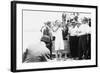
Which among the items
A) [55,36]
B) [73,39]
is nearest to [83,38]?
[73,39]

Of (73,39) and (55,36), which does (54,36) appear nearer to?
(55,36)

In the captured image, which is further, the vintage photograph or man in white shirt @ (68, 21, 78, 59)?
man in white shirt @ (68, 21, 78, 59)

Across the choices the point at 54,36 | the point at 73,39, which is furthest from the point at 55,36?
the point at 73,39

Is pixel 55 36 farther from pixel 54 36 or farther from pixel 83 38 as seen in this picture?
pixel 83 38

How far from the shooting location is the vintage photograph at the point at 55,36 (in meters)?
1.26

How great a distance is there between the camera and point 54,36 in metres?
1.32

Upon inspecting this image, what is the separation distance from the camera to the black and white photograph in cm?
124

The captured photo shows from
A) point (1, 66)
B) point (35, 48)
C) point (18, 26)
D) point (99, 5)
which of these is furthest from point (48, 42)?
point (99, 5)

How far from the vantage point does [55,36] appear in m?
1.32

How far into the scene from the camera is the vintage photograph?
1.26 meters

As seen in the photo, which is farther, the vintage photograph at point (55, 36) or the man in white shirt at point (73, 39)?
the man in white shirt at point (73, 39)

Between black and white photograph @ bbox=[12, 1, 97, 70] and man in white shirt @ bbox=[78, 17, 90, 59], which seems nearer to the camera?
black and white photograph @ bbox=[12, 1, 97, 70]

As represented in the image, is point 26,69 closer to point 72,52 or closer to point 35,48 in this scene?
point 35,48

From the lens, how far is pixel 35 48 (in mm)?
1267
